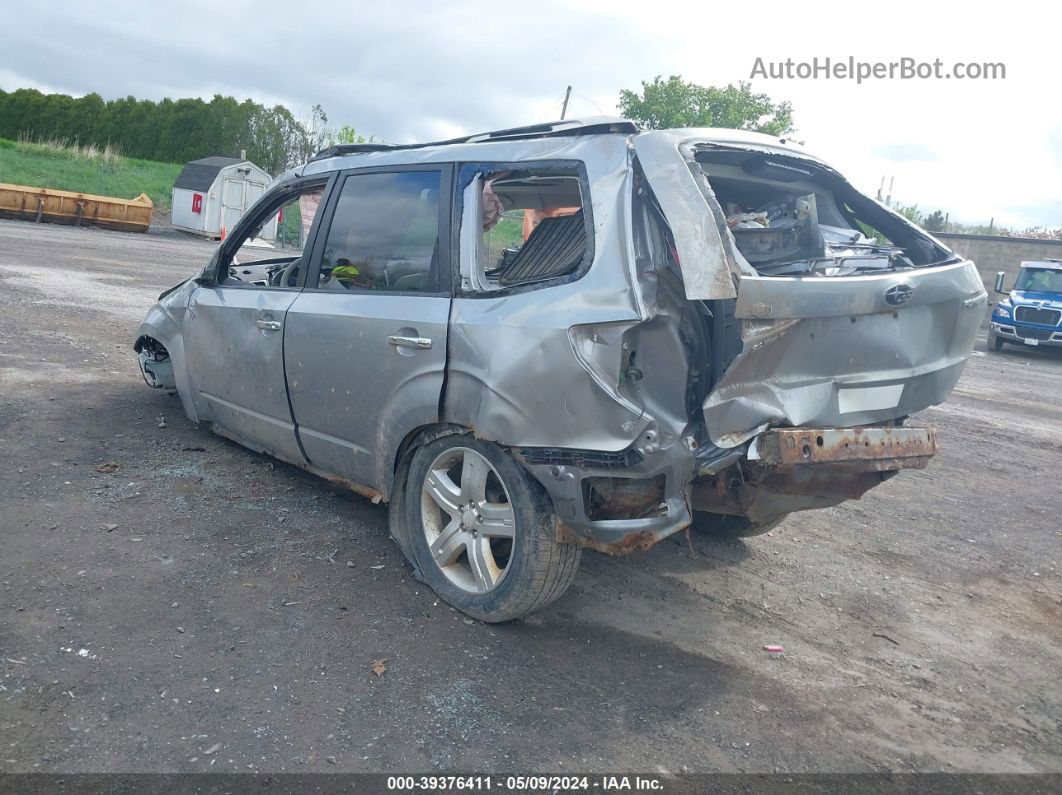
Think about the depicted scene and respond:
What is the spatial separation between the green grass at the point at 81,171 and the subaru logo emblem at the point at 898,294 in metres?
38.7

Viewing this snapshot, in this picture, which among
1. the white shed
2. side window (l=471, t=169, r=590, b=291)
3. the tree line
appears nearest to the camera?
side window (l=471, t=169, r=590, b=291)

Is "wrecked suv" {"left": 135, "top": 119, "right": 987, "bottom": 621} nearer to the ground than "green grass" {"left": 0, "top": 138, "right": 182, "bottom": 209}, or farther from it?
nearer to the ground

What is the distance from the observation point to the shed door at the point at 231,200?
33.8 m

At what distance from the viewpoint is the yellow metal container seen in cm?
2844

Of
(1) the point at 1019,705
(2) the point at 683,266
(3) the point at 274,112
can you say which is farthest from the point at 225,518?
(3) the point at 274,112

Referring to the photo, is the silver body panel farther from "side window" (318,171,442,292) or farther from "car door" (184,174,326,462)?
"side window" (318,171,442,292)

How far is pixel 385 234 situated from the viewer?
4242mm

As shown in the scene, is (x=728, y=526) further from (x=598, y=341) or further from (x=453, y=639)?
(x=598, y=341)

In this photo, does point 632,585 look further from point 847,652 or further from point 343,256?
point 343,256

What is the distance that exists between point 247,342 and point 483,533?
2026 mm

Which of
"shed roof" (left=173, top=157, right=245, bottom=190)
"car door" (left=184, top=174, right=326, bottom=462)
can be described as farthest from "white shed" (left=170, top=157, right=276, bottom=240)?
"car door" (left=184, top=174, right=326, bottom=462)

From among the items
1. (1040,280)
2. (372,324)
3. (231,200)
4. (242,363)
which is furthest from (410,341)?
(231,200)

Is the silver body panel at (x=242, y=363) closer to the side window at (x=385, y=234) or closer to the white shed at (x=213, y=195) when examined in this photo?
the side window at (x=385, y=234)

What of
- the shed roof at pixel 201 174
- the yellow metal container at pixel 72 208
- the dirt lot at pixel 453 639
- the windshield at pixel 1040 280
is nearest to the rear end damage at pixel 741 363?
the dirt lot at pixel 453 639
